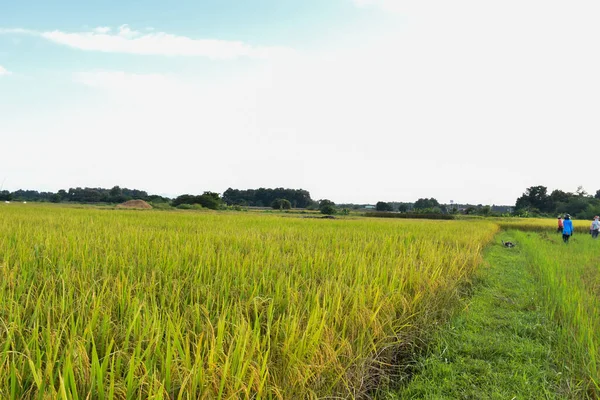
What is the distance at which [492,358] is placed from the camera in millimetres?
2934

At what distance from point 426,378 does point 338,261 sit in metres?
1.59

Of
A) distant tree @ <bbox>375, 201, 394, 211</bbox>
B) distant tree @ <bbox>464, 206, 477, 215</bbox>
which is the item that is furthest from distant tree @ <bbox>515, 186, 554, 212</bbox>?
distant tree @ <bbox>375, 201, 394, 211</bbox>

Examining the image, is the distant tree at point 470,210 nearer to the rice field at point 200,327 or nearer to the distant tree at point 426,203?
the distant tree at point 426,203

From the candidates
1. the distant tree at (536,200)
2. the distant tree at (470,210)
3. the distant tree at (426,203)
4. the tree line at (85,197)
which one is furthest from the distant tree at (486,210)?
the tree line at (85,197)

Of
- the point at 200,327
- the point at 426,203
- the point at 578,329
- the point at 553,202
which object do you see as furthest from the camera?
the point at 426,203

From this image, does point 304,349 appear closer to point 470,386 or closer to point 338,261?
point 470,386

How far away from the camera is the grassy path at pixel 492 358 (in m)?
2.37

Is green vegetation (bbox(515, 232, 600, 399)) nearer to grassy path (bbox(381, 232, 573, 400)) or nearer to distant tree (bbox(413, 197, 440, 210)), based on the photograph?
grassy path (bbox(381, 232, 573, 400))

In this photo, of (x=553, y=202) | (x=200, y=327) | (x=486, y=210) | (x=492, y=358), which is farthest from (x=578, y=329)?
(x=553, y=202)

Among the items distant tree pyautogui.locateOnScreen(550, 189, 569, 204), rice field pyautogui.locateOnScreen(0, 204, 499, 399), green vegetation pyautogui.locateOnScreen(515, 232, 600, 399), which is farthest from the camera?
distant tree pyautogui.locateOnScreen(550, 189, 569, 204)

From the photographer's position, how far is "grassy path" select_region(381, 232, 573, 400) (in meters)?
2.37

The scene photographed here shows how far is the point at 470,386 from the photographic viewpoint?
2.44 meters

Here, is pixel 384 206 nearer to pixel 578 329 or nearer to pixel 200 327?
pixel 578 329

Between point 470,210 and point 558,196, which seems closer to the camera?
point 470,210
